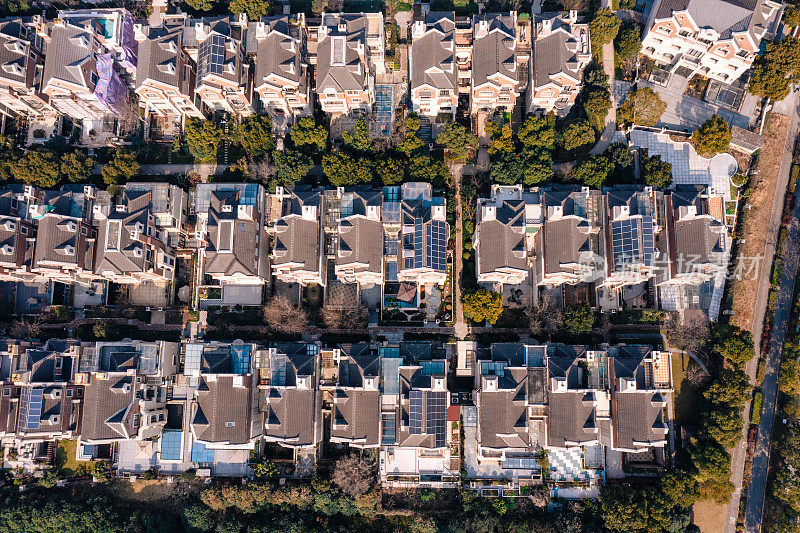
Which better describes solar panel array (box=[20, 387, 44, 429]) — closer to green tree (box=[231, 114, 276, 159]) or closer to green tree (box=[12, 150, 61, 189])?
green tree (box=[12, 150, 61, 189])

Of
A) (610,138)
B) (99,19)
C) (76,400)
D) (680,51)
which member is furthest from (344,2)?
(76,400)

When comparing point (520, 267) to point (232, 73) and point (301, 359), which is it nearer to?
point (301, 359)

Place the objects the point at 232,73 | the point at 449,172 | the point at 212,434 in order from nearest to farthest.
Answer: the point at 212,434 → the point at 232,73 → the point at 449,172

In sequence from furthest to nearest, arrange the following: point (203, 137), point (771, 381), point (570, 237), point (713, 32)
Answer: point (203, 137)
point (771, 381)
point (713, 32)
point (570, 237)

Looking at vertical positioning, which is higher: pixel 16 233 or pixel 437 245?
pixel 16 233

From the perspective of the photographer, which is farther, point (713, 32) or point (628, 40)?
point (628, 40)

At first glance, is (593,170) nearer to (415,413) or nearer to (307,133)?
(307,133)

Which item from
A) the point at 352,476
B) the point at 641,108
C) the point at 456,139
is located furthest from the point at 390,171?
the point at 352,476
